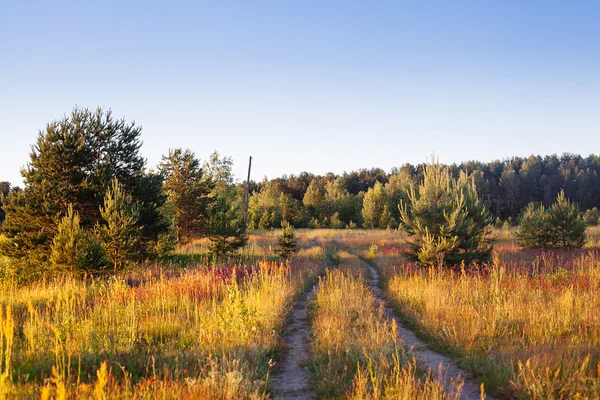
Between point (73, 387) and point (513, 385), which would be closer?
point (73, 387)

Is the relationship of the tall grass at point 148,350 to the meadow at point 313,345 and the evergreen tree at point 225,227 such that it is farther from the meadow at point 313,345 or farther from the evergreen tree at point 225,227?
the evergreen tree at point 225,227

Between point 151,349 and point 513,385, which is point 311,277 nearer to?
point 151,349

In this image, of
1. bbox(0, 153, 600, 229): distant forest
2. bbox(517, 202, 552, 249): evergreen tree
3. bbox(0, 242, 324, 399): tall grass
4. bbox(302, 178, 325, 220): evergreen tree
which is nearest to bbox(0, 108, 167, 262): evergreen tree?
bbox(0, 242, 324, 399): tall grass

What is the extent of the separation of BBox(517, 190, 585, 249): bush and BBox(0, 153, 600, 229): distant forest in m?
29.5

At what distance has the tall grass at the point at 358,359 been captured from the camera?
13.0 feet

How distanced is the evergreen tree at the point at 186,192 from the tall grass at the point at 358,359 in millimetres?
23734

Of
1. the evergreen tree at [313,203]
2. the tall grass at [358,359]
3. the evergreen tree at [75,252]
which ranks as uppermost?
the evergreen tree at [313,203]

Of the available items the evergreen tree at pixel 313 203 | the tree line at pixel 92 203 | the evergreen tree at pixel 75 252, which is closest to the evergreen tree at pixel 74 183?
the tree line at pixel 92 203

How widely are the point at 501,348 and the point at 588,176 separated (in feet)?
378

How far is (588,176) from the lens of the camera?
95938 millimetres

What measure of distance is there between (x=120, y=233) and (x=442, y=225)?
1197cm

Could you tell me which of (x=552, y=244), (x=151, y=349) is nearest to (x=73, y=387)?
(x=151, y=349)

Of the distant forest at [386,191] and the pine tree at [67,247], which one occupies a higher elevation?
the distant forest at [386,191]

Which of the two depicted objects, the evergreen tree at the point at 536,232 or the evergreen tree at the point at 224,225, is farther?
the evergreen tree at the point at 536,232
